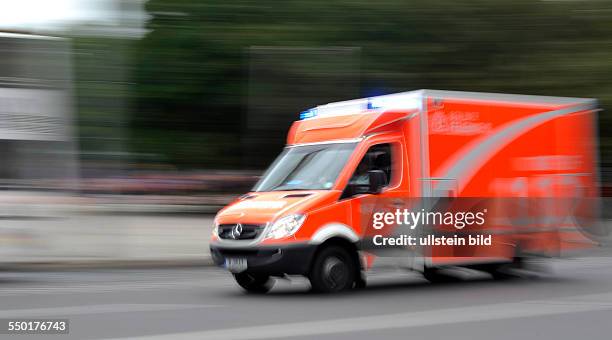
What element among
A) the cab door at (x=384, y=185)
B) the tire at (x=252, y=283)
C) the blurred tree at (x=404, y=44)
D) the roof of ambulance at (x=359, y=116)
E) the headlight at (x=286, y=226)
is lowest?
the tire at (x=252, y=283)

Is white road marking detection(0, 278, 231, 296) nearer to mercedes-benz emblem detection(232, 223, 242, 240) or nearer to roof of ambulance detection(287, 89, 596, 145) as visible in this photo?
mercedes-benz emblem detection(232, 223, 242, 240)

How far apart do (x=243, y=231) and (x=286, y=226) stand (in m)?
0.60

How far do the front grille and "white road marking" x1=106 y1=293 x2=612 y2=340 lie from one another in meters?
2.01

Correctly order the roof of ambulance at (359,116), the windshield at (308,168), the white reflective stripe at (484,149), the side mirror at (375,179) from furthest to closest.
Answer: the white reflective stripe at (484,149)
the roof of ambulance at (359,116)
the windshield at (308,168)
the side mirror at (375,179)

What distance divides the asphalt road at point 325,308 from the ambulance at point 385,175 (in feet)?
1.50

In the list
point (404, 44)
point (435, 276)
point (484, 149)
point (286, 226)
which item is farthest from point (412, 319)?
point (404, 44)

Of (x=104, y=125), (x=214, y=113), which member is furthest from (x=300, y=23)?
(x=104, y=125)

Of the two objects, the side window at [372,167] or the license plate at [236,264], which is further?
the side window at [372,167]

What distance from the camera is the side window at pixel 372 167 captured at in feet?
35.3

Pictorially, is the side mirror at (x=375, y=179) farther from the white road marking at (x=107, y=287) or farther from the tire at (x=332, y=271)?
the white road marking at (x=107, y=287)

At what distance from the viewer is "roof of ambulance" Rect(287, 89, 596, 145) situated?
11.2 meters

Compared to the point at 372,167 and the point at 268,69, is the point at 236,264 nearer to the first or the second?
the point at 372,167

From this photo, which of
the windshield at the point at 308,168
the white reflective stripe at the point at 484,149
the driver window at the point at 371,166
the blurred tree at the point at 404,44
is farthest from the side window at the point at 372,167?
the blurred tree at the point at 404,44

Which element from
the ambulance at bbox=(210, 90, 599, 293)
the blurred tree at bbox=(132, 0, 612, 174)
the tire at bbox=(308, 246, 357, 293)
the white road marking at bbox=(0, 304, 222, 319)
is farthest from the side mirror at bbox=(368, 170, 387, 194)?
the blurred tree at bbox=(132, 0, 612, 174)
